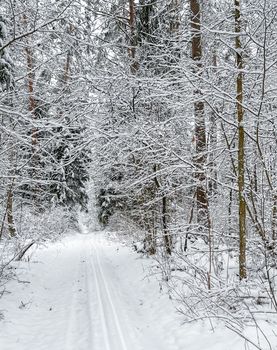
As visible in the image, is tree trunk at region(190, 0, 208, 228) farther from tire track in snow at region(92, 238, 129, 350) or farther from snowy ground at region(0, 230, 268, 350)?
tire track in snow at region(92, 238, 129, 350)

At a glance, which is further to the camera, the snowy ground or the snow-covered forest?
the snowy ground

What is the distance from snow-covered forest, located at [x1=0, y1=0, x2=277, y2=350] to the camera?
5777 millimetres

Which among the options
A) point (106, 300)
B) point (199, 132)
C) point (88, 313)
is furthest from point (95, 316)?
point (199, 132)

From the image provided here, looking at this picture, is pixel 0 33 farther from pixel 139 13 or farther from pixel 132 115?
pixel 139 13

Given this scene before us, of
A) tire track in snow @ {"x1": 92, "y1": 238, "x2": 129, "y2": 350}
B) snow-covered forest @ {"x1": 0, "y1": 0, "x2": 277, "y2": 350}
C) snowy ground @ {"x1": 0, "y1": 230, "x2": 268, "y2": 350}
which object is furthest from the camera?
tire track in snow @ {"x1": 92, "y1": 238, "x2": 129, "y2": 350}

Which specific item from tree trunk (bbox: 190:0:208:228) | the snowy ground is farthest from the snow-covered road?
tree trunk (bbox: 190:0:208:228)

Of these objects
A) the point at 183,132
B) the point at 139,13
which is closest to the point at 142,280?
the point at 183,132

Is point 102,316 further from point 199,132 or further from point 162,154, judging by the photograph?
point 199,132

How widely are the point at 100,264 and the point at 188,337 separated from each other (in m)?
10.2

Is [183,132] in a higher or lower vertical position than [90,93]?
lower

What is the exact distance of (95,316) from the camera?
8008 mm

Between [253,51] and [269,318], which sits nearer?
[269,318]

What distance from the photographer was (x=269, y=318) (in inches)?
207

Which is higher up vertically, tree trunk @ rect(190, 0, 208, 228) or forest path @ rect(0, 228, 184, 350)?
tree trunk @ rect(190, 0, 208, 228)
